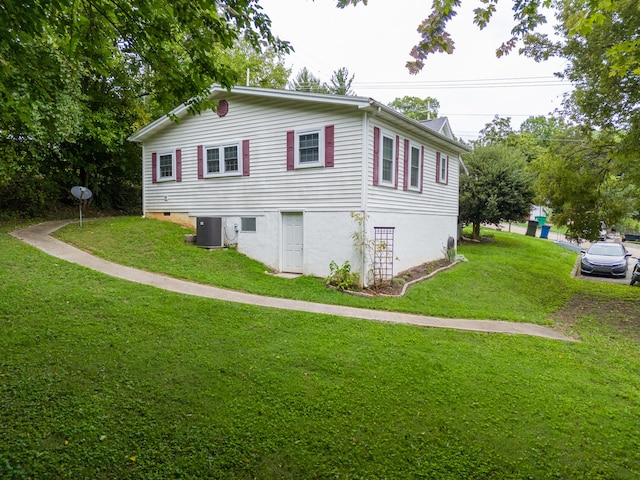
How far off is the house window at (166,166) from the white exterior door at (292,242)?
5454 mm

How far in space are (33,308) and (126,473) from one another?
4.44m

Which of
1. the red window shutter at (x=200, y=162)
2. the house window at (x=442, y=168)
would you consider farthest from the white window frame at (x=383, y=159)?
the red window shutter at (x=200, y=162)

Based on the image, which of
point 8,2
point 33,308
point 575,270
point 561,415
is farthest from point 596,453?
point 575,270

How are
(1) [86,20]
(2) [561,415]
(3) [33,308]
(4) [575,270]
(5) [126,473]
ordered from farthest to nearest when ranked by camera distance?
(4) [575,270]
(3) [33,308]
(1) [86,20]
(2) [561,415]
(5) [126,473]

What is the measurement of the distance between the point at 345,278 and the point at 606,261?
1222cm

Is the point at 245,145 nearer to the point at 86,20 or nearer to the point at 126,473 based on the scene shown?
the point at 86,20

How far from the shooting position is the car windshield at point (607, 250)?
50.8ft

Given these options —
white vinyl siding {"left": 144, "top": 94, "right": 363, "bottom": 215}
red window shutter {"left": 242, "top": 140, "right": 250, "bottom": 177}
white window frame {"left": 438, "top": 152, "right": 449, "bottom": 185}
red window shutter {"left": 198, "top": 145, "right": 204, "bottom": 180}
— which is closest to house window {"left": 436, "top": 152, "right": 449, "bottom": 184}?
white window frame {"left": 438, "top": 152, "right": 449, "bottom": 185}

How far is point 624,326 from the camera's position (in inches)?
313

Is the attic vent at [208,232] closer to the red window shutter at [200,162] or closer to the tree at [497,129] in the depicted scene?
the red window shutter at [200,162]

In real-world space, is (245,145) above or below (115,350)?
above

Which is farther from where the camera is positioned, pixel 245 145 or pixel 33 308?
pixel 245 145

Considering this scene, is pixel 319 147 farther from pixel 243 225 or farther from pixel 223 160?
pixel 223 160

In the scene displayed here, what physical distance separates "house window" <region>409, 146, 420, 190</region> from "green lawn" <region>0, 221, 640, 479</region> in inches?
261
